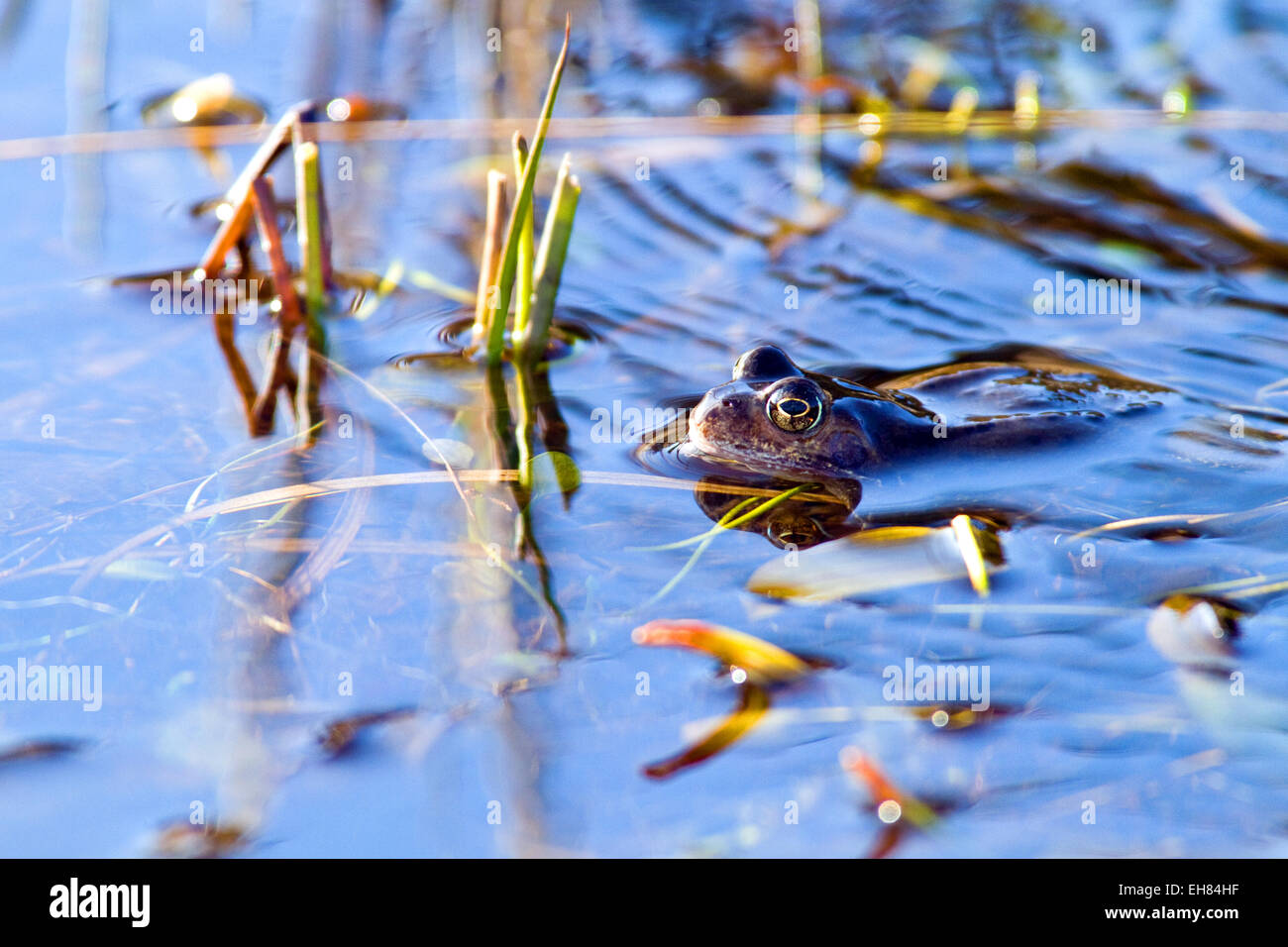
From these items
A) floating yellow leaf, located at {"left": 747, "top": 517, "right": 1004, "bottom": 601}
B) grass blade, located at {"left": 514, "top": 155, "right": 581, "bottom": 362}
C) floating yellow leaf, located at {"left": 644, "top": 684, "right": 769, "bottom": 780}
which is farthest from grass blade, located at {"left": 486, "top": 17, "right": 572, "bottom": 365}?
floating yellow leaf, located at {"left": 644, "top": 684, "right": 769, "bottom": 780}

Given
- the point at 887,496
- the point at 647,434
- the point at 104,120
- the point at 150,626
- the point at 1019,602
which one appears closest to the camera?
the point at 150,626

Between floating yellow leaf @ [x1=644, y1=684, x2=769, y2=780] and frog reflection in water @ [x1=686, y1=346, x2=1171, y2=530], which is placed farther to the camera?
frog reflection in water @ [x1=686, y1=346, x2=1171, y2=530]

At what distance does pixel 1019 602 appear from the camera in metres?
3.90

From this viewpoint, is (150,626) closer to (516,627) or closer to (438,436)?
(516,627)

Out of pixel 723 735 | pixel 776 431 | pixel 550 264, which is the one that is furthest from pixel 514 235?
pixel 723 735

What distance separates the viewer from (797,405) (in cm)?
445

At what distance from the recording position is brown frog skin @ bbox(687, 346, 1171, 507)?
4562 millimetres

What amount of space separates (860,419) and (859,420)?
0.01 meters

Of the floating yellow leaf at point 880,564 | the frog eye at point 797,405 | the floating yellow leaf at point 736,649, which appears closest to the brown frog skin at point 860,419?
the frog eye at point 797,405

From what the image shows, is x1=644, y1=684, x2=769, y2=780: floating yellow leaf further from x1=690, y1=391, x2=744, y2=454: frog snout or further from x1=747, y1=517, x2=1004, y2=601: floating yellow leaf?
x1=690, y1=391, x2=744, y2=454: frog snout

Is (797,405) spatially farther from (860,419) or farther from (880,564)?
(880,564)

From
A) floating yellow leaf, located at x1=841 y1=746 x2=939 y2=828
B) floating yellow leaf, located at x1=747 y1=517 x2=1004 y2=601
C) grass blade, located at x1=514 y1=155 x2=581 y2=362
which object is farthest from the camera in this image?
grass blade, located at x1=514 y1=155 x2=581 y2=362
